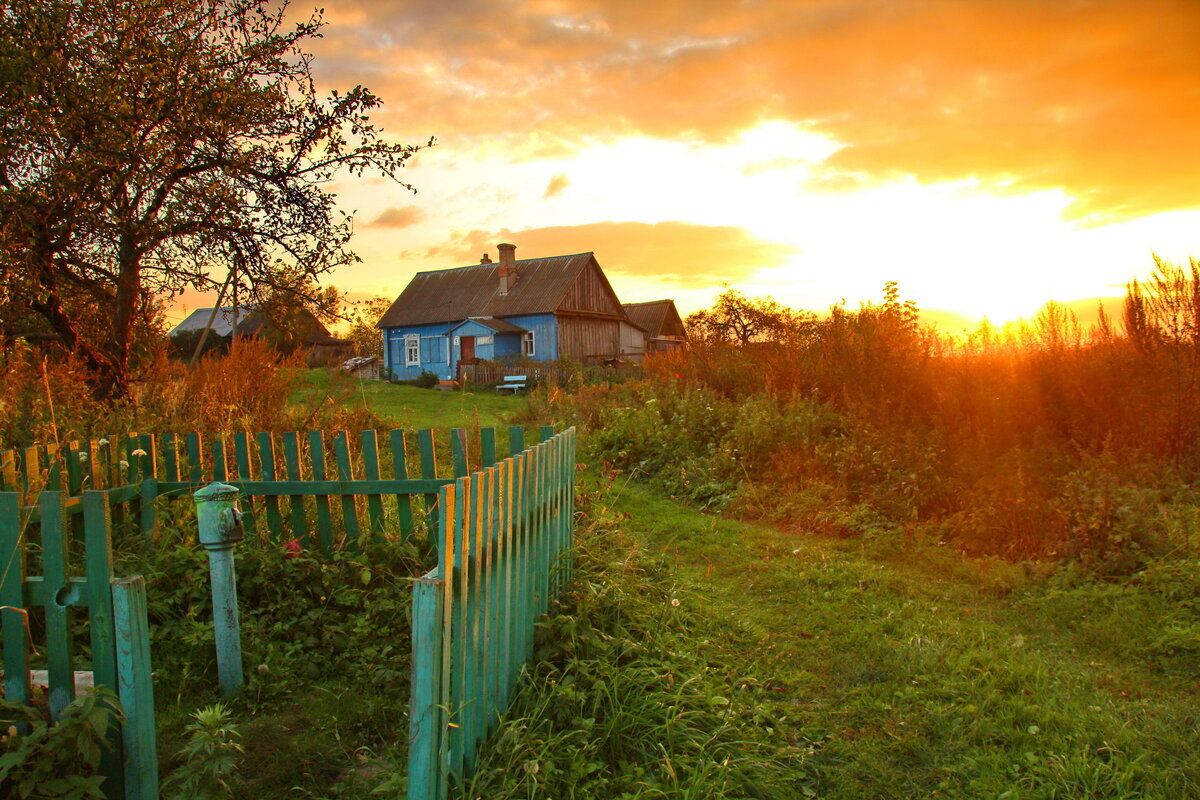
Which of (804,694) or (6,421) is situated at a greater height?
(6,421)

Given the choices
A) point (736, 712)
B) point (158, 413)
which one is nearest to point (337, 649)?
point (736, 712)

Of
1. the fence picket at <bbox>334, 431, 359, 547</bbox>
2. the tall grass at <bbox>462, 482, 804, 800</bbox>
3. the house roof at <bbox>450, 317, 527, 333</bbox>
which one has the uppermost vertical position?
the house roof at <bbox>450, 317, 527, 333</bbox>

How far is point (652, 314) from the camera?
1943 inches

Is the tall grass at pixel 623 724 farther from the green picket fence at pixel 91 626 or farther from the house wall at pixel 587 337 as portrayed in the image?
the house wall at pixel 587 337

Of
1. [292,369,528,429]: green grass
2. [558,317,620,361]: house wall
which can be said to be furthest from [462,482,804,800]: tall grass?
[558,317,620,361]: house wall

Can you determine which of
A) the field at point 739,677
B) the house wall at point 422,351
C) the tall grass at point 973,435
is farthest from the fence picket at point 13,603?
the house wall at point 422,351

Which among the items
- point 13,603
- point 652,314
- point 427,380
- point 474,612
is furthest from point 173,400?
point 652,314

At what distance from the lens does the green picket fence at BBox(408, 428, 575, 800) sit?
242 cm

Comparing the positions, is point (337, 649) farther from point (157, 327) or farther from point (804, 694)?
point (157, 327)

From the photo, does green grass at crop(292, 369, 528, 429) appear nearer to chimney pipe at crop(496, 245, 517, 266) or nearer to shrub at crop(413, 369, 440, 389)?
shrub at crop(413, 369, 440, 389)

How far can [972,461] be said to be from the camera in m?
7.49

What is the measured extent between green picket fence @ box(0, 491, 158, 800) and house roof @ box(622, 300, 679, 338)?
148 ft

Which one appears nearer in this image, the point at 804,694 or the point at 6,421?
the point at 804,694

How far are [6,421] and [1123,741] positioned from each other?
25.0 ft
